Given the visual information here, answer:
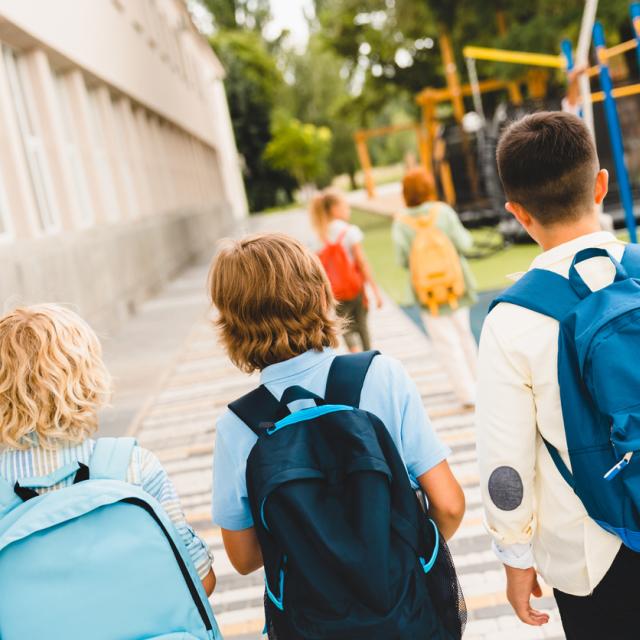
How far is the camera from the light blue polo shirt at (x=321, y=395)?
6.70 ft

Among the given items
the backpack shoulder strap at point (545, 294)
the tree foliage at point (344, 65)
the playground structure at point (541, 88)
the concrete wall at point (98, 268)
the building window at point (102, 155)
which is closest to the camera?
the backpack shoulder strap at point (545, 294)

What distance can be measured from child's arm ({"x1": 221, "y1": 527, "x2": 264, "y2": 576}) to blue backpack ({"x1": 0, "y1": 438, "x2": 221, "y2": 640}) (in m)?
0.22

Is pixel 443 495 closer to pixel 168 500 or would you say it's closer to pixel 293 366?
pixel 293 366

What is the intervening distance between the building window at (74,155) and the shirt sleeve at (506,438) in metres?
12.0

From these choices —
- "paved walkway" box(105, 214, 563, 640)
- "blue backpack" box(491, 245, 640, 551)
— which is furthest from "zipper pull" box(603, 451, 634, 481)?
"paved walkway" box(105, 214, 563, 640)

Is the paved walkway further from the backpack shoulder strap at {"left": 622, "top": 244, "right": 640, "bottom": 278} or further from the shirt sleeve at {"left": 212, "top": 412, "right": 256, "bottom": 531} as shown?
the backpack shoulder strap at {"left": 622, "top": 244, "right": 640, "bottom": 278}

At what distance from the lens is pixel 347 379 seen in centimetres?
203

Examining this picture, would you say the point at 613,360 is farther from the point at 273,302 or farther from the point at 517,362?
the point at 273,302

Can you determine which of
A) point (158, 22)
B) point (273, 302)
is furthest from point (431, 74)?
point (273, 302)

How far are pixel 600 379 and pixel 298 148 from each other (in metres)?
62.5

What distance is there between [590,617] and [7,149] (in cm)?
920

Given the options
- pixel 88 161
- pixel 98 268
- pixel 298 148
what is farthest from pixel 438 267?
pixel 298 148

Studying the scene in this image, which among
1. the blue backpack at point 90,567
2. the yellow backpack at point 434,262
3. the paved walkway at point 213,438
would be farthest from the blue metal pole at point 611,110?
the blue backpack at point 90,567

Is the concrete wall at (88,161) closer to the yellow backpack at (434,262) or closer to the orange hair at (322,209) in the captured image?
the orange hair at (322,209)
